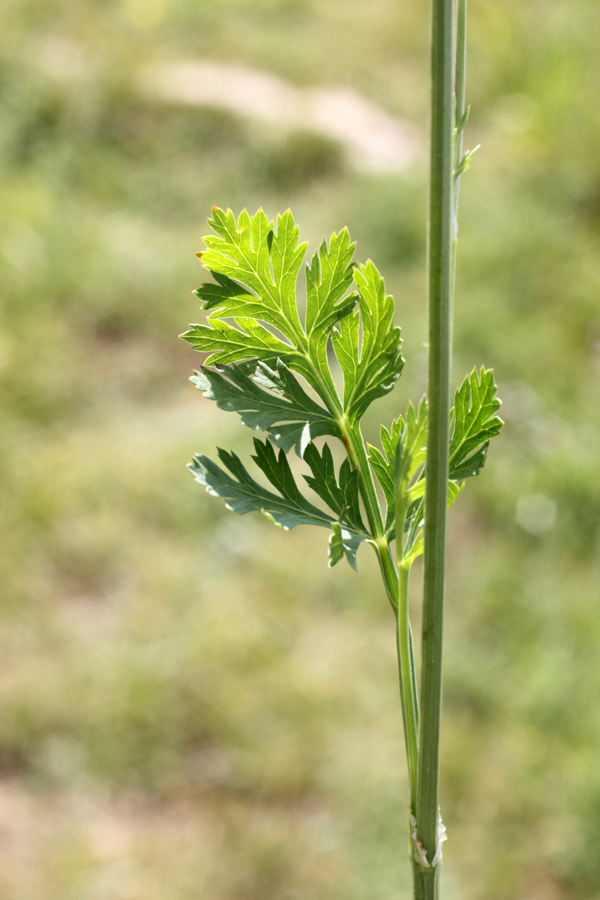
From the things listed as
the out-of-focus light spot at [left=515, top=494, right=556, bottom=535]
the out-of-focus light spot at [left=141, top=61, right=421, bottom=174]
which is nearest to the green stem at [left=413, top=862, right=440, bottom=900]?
the out-of-focus light spot at [left=515, top=494, right=556, bottom=535]

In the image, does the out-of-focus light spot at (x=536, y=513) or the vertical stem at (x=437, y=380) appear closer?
the vertical stem at (x=437, y=380)

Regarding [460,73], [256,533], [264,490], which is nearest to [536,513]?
[256,533]

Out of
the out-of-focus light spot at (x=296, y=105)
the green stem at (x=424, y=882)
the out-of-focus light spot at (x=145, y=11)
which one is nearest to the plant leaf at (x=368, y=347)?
the green stem at (x=424, y=882)

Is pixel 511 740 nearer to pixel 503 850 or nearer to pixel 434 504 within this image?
pixel 503 850

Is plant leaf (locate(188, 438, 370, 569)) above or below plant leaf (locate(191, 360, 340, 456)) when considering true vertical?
below

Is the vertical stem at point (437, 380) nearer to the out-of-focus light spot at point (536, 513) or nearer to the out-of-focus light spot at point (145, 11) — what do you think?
the out-of-focus light spot at point (536, 513)

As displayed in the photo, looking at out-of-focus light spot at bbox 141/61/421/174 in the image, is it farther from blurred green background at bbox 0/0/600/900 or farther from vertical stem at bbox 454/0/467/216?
vertical stem at bbox 454/0/467/216
